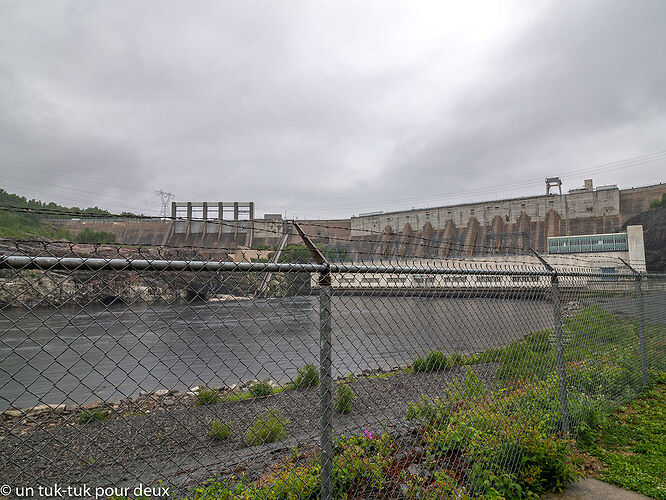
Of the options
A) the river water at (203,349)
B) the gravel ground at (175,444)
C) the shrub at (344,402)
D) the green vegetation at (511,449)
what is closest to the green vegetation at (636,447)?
the green vegetation at (511,449)

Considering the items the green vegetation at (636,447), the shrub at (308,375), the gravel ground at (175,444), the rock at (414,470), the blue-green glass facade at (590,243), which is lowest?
the gravel ground at (175,444)

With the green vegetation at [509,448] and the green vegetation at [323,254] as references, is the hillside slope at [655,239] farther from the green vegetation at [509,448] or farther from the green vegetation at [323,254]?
the green vegetation at [323,254]

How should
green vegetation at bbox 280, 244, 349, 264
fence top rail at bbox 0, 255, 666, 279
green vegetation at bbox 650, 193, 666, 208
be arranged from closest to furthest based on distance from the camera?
fence top rail at bbox 0, 255, 666, 279 → green vegetation at bbox 280, 244, 349, 264 → green vegetation at bbox 650, 193, 666, 208

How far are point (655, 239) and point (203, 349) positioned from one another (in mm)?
52881

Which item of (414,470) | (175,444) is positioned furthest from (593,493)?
(175,444)

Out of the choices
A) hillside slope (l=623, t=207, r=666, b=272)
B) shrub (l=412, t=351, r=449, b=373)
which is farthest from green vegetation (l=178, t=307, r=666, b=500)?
hillside slope (l=623, t=207, r=666, b=272)

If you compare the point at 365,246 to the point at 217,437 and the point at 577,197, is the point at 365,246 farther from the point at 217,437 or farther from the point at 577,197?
the point at 217,437

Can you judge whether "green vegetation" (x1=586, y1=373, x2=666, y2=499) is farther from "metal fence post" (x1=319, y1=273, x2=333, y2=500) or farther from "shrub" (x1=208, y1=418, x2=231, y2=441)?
"shrub" (x1=208, y1=418, x2=231, y2=441)

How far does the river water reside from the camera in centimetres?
273

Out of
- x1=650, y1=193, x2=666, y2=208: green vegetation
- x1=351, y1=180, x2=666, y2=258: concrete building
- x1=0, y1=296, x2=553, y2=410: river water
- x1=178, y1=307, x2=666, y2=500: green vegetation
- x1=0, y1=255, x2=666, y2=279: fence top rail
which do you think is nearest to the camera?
x1=0, y1=255, x2=666, y2=279: fence top rail

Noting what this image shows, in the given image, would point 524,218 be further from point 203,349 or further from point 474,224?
point 203,349

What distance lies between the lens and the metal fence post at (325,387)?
7.88ft

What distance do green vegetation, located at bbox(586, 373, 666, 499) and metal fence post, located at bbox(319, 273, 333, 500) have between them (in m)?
3.00

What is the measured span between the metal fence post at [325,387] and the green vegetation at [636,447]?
9.86ft
